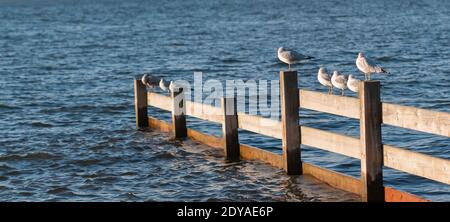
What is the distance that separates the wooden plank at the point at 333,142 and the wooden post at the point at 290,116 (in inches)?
5.8

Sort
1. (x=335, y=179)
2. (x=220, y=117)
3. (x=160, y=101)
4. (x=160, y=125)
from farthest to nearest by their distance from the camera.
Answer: (x=160, y=125), (x=160, y=101), (x=220, y=117), (x=335, y=179)

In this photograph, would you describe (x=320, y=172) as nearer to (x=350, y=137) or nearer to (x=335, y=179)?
(x=335, y=179)

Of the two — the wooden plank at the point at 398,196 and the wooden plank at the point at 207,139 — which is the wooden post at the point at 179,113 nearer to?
the wooden plank at the point at 207,139

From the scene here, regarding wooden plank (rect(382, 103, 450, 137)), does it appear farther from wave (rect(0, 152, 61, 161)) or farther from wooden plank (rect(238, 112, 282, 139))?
wave (rect(0, 152, 61, 161))

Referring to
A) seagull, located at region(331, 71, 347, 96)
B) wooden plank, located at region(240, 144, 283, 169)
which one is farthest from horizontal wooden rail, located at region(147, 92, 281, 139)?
seagull, located at region(331, 71, 347, 96)

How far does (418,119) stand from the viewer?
39.0 ft

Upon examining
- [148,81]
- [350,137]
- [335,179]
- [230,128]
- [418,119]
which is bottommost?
[335,179]

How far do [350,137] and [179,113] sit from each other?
5518mm

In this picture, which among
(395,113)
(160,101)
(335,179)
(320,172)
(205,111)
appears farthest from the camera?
(160,101)

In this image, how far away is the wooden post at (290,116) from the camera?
14.3 metres

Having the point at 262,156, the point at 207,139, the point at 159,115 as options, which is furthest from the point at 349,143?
the point at 159,115
